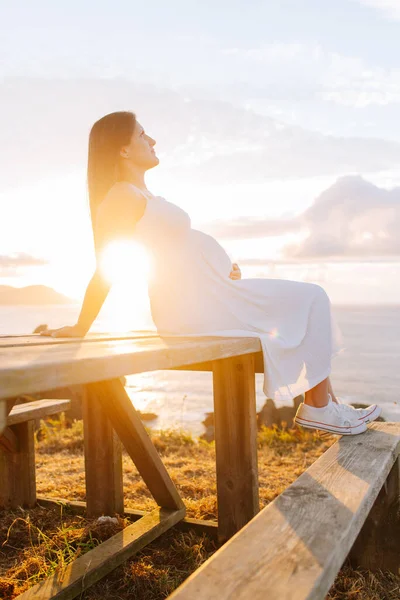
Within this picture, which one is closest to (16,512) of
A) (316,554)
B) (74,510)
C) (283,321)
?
(74,510)

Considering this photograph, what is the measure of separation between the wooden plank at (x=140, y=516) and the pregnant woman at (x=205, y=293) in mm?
854

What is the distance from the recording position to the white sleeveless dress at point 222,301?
8.97 feet

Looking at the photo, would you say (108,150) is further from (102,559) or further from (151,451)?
(102,559)

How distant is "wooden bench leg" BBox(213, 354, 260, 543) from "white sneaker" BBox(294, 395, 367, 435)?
28 cm

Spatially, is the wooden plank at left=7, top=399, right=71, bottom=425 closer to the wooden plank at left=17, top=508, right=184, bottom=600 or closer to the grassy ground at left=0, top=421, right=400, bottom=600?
the grassy ground at left=0, top=421, right=400, bottom=600

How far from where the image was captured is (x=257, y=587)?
1.12m

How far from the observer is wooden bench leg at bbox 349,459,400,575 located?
2637 mm

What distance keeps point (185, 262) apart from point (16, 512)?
2.01m

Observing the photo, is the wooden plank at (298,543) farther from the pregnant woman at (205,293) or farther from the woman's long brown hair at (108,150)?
the woman's long brown hair at (108,150)

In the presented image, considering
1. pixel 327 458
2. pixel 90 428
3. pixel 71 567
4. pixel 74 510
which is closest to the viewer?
pixel 327 458

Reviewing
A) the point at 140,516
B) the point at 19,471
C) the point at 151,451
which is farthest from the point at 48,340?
the point at 19,471

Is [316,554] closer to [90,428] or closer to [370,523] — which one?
[370,523]

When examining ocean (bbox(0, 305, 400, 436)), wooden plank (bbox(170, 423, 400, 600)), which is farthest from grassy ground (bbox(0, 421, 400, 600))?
ocean (bbox(0, 305, 400, 436))

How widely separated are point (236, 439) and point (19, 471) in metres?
1.58
